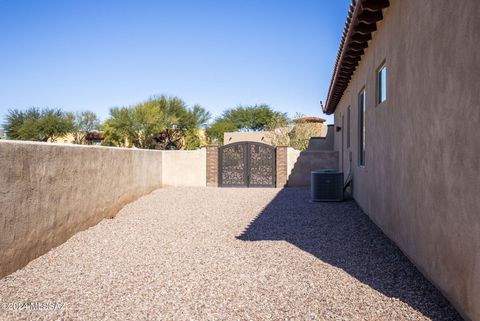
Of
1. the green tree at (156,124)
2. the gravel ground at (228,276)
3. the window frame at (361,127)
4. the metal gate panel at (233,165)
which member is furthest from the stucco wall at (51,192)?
the green tree at (156,124)

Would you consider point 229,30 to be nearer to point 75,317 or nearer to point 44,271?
point 44,271

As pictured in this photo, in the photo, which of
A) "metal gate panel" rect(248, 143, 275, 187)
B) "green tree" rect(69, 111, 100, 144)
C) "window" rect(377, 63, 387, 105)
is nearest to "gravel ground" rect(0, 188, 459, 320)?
"window" rect(377, 63, 387, 105)

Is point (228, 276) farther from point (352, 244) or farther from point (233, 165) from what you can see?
point (233, 165)

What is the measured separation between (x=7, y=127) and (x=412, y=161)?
49842 millimetres

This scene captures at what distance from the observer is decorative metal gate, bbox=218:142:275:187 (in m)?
16.3

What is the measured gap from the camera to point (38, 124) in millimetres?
42719

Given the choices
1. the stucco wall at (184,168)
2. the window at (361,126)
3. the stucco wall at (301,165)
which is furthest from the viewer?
the stucco wall at (301,165)

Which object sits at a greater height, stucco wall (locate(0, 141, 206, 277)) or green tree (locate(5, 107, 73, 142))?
green tree (locate(5, 107, 73, 142))

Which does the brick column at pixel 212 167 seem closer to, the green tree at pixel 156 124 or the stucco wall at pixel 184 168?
the stucco wall at pixel 184 168

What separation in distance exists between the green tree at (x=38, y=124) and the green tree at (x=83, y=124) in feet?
3.12

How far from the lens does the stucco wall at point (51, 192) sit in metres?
4.86

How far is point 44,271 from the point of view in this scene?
4898mm

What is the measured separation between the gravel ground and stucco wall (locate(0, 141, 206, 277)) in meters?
0.26

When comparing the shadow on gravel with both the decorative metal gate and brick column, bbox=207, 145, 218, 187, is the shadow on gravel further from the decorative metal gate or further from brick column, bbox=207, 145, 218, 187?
brick column, bbox=207, 145, 218, 187
